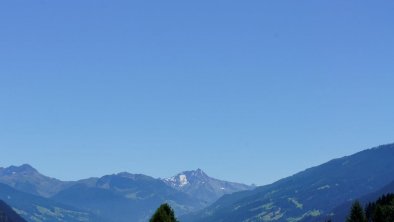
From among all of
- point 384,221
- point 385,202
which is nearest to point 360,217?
point 384,221

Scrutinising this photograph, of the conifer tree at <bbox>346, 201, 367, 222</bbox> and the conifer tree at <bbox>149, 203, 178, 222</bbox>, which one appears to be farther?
the conifer tree at <bbox>346, 201, 367, 222</bbox>

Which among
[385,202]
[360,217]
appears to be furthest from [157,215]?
[385,202]

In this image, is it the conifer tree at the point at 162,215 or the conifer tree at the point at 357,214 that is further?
the conifer tree at the point at 357,214

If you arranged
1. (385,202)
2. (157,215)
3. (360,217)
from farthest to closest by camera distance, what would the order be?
1. (385,202)
2. (360,217)
3. (157,215)

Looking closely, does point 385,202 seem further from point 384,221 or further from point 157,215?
point 157,215

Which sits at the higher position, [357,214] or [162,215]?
[162,215]

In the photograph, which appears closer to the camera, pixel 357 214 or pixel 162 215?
pixel 162 215

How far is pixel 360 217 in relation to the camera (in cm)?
10725

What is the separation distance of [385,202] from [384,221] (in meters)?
37.6

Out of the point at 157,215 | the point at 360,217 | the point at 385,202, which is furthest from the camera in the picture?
the point at 385,202

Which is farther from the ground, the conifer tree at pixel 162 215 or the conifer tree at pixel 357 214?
the conifer tree at pixel 162 215

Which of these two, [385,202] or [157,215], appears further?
[385,202]

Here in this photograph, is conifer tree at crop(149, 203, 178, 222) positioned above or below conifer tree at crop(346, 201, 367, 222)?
above

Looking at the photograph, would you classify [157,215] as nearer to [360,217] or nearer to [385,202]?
[360,217]
